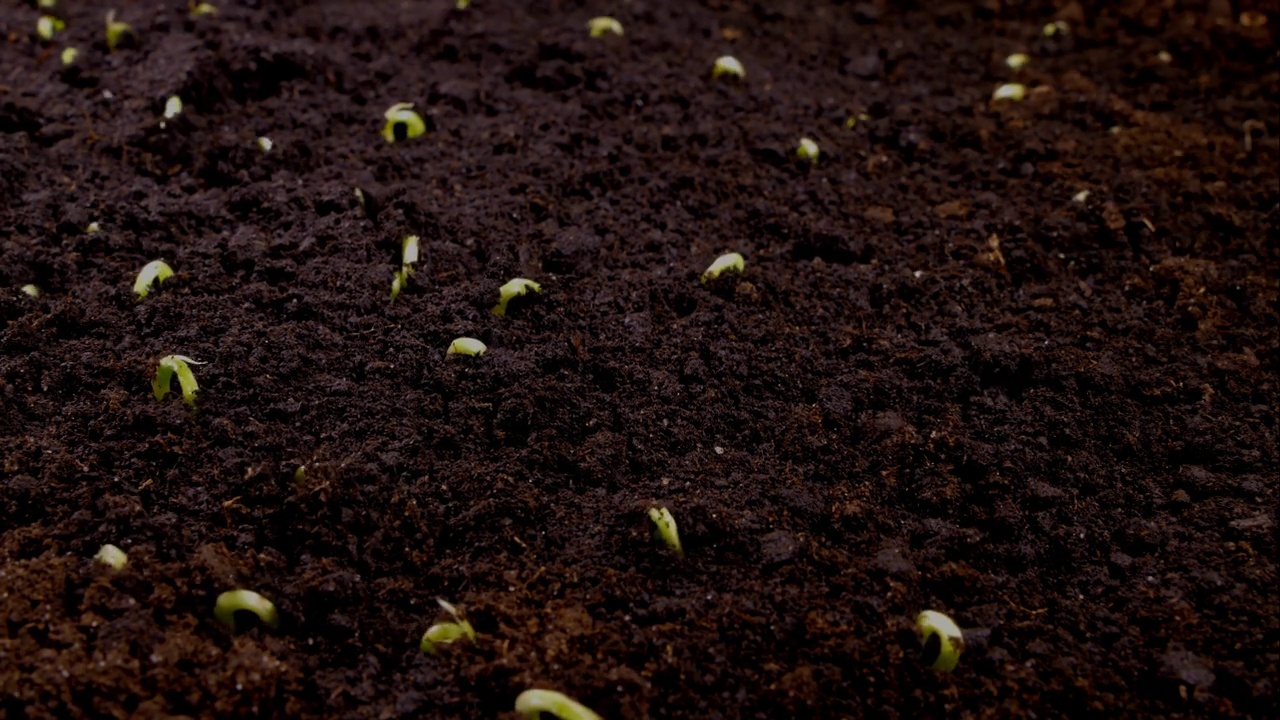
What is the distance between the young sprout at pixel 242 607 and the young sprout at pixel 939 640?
141cm

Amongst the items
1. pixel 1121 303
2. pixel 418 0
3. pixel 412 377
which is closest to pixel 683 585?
pixel 412 377

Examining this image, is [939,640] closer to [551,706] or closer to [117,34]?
[551,706]

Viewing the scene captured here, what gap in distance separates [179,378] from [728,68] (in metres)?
2.38

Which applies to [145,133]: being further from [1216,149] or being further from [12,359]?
[1216,149]

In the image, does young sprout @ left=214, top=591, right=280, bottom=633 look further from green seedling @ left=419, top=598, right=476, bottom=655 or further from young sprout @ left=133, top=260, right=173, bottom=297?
young sprout @ left=133, top=260, right=173, bottom=297

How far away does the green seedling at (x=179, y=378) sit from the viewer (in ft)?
7.89

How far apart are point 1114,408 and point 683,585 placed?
134 cm

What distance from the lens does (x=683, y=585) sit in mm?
2162

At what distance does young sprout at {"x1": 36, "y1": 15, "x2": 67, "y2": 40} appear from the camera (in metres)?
3.81

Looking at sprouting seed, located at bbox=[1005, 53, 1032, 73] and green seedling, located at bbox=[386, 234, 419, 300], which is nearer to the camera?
green seedling, located at bbox=[386, 234, 419, 300]

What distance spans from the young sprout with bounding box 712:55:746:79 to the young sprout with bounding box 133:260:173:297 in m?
2.17

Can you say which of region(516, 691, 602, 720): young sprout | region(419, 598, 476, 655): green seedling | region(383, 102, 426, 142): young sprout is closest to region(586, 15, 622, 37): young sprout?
region(383, 102, 426, 142): young sprout

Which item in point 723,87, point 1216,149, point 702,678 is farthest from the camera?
point 723,87

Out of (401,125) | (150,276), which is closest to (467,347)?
(150,276)
